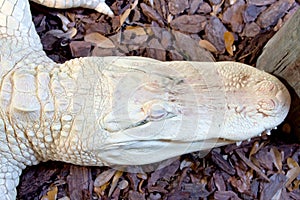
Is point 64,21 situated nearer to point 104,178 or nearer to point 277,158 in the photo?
point 104,178

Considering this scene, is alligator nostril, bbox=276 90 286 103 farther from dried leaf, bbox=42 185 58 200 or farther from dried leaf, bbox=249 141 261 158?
dried leaf, bbox=42 185 58 200

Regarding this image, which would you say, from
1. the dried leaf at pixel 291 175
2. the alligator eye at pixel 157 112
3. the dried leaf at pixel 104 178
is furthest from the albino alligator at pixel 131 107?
the dried leaf at pixel 291 175

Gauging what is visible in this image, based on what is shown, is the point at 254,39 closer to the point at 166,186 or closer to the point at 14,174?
the point at 166,186

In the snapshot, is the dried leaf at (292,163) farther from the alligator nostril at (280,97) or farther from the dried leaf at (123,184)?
the dried leaf at (123,184)

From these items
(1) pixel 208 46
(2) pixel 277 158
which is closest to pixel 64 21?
(1) pixel 208 46

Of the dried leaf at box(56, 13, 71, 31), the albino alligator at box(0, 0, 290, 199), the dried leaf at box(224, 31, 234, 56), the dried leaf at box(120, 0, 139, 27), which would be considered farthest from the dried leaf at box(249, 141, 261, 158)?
the dried leaf at box(56, 13, 71, 31)

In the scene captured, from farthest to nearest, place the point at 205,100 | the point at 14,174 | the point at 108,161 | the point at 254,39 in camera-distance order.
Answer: the point at 254,39
the point at 14,174
the point at 108,161
the point at 205,100

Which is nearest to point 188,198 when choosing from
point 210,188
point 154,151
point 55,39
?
point 210,188
